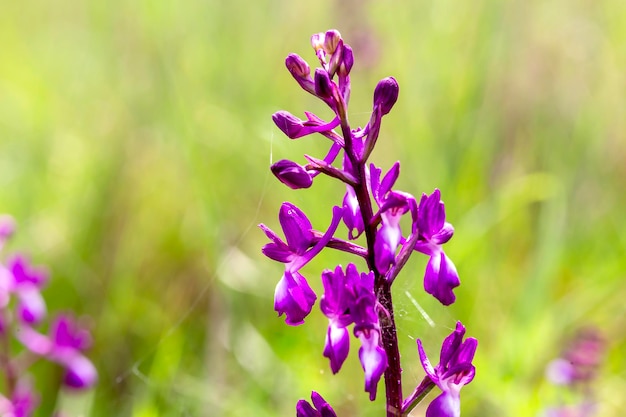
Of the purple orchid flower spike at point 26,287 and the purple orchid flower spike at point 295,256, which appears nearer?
the purple orchid flower spike at point 295,256

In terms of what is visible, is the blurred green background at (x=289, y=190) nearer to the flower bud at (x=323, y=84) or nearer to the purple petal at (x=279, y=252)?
the purple petal at (x=279, y=252)

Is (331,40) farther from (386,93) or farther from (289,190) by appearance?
(289,190)

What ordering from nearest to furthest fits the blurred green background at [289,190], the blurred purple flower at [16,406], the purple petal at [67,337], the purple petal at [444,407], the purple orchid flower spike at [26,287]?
the purple petal at [444,407] → the blurred purple flower at [16,406] → the purple orchid flower spike at [26,287] → the purple petal at [67,337] → the blurred green background at [289,190]

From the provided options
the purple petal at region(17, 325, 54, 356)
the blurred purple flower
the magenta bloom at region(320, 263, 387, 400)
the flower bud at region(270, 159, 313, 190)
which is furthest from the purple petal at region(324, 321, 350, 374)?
the purple petal at region(17, 325, 54, 356)

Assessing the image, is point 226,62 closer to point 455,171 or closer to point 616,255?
point 455,171

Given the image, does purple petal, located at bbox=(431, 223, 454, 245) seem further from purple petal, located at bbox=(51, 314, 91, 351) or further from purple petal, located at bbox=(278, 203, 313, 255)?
purple petal, located at bbox=(51, 314, 91, 351)

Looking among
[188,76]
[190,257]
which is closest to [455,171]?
[190,257]

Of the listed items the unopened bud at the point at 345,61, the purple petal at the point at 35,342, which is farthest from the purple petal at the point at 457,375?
the purple petal at the point at 35,342
